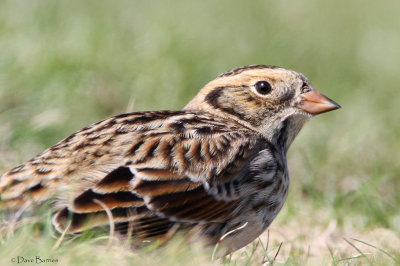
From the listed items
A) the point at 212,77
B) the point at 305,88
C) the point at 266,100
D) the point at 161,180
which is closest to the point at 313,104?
the point at 305,88

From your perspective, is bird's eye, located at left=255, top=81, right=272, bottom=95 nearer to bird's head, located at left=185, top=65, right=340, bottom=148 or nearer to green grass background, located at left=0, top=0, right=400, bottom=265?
bird's head, located at left=185, top=65, right=340, bottom=148

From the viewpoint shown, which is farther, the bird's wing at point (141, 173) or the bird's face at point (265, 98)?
the bird's face at point (265, 98)

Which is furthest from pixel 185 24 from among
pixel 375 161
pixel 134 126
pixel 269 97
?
pixel 134 126

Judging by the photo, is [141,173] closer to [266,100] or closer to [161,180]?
[161,180]

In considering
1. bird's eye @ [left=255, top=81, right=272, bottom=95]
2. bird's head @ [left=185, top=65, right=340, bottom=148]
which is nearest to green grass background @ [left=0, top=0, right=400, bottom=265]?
bird's head @ [left=185, top=65, right=340, bottom=148]

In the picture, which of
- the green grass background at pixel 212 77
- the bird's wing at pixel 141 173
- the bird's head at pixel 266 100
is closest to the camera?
the bird's wing at pixel 141 173

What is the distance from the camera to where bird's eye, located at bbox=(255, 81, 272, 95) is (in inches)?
214

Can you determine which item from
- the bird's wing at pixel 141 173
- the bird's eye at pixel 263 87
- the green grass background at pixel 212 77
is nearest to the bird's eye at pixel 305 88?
the bird's eye at pixel 263 87

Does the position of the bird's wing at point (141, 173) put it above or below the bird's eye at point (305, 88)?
below

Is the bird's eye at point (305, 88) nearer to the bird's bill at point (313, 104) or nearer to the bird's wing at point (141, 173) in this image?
the bird's bill at point (313, 104)

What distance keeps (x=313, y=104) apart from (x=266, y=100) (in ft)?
0.96

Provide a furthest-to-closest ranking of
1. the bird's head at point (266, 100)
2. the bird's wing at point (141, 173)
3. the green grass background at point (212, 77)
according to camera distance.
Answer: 1. the green grass background at point (212, 77)
2. the bird's head at point (266, 100)
3. the bird's wing at point (141, 173)

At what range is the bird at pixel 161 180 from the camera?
408 cm

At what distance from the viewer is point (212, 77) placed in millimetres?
9141
